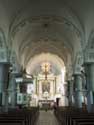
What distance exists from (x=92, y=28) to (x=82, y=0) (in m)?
1.63

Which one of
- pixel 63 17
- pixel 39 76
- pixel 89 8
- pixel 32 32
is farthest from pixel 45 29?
pixel 39 76

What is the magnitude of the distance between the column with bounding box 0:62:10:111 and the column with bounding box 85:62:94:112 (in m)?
4.82

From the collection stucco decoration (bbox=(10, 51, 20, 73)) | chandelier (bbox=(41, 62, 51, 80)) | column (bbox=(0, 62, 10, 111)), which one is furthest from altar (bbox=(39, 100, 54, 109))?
column (bbox=(0, 62, 10, 111))

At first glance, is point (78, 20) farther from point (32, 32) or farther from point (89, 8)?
point (32, 32)

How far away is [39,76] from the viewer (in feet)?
119

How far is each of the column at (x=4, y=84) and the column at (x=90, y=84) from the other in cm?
482

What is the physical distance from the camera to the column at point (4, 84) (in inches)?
518

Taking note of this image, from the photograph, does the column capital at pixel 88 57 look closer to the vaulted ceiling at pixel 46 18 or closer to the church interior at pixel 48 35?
the church interior at pixel 48 35

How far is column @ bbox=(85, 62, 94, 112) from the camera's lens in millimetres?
13297

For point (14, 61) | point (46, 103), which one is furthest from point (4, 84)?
point (46, 103)

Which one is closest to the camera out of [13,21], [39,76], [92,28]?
[92,28]

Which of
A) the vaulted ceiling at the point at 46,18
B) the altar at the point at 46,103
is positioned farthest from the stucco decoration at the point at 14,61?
the altar at the point at 46,103

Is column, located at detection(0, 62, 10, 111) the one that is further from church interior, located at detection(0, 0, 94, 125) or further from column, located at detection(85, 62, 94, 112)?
column, located at detection(85, 62, 94, 112)

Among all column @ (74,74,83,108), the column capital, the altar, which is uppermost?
the column capital
